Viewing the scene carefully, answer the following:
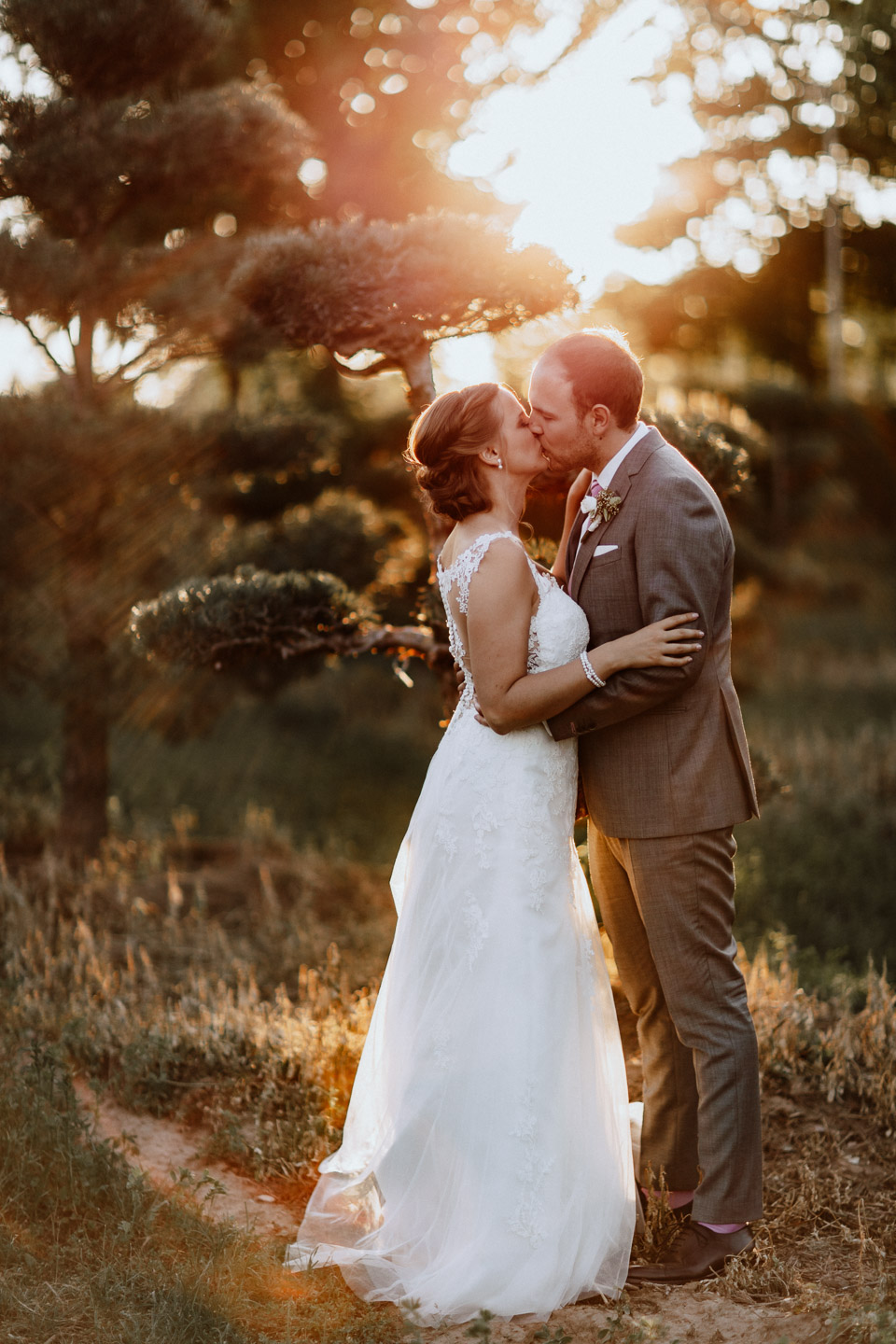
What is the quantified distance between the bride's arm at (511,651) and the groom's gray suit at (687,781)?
7 cm

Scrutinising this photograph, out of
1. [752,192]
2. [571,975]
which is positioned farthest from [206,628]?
[752,192]

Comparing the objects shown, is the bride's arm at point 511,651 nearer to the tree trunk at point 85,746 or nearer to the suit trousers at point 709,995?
the suit trousers at point 709,995

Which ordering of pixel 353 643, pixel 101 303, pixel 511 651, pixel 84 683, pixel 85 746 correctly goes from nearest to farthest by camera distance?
pixel 511 651 → pixel 353 643 → pixel 101 303 → pixel 84 683 → pixel 85 746

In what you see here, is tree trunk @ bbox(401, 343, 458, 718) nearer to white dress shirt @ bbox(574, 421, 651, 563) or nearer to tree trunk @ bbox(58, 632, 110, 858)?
white dress shirt @ bbox(574, 421, 651, 563)

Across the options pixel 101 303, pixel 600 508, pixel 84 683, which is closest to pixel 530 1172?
pixel 600 508

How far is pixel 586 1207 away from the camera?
2695 millimetres

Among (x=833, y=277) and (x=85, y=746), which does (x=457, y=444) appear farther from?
(x=833, y=277)

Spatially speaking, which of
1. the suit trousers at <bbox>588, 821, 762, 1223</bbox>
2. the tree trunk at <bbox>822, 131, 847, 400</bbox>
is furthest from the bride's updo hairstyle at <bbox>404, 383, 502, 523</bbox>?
the tree trunk at <bbox>822, 131, 847, 400</bbox>

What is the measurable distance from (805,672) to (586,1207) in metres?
12.2

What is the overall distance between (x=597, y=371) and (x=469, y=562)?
0.58 m

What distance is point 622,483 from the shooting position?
9.09 ft

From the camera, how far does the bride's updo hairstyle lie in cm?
273

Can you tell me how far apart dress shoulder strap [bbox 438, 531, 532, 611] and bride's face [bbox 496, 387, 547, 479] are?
185mm

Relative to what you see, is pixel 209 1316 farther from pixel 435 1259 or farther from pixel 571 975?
pixel 571 975
